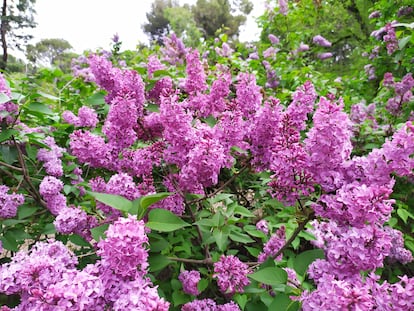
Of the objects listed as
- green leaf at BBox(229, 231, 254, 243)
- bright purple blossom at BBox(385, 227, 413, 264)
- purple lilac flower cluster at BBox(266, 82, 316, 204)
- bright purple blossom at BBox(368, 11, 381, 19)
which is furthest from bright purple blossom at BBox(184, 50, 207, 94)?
bright purple blossom at BBox(368, 11, 381, 19)

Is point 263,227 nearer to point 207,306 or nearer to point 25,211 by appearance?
point 207,306

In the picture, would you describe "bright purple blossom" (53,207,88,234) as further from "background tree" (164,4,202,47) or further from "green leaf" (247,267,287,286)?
"background tree" (164,4,202,47)

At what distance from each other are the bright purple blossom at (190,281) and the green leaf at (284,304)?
53cm

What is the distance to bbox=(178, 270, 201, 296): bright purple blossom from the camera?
170 cm

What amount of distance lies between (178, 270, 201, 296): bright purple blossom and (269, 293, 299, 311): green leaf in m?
0.53

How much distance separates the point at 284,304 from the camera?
4.12ft

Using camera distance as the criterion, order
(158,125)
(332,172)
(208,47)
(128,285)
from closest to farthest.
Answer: (128,285), (332,172), (158,125), (208,47)

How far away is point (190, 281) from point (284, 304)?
590mm

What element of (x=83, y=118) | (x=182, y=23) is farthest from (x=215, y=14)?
(x=83, y=118)

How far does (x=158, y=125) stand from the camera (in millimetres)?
1817

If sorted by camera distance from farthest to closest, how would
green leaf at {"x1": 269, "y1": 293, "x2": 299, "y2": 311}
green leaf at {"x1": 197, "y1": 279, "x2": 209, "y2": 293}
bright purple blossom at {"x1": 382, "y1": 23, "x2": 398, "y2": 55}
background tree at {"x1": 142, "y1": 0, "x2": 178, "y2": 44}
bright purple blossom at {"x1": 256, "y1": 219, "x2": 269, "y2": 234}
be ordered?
background tree at {"x1": 142, "y1": 0, "x2": 178, "y2": 44} < bright purple blossom at {"x1": 382, "y1": 23, "x2": 398, "y2": 55} < bright purple blossom at {"x1": 256, "y1": 219, "x2": 269, "y2": 234} < green leaf at {"x1": 197, "y1": 279, "x2": 209, "y2": 293} < green leaf at {"x1": 269, "y1": 293, "x2": 299, "y2": 311}

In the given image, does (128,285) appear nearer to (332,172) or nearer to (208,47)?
(332,172)

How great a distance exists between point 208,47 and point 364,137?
3485mm

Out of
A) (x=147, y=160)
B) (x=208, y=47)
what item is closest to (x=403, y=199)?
(x=147, y=160)
